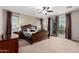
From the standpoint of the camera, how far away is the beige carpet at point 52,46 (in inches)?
74.4

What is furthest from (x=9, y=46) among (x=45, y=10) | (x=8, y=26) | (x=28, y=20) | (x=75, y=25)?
(x=75, y=25)

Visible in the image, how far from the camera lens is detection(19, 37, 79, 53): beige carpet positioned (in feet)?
6.20

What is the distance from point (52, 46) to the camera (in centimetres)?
193

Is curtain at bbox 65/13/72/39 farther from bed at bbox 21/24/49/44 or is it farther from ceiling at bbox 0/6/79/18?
bed at bbox 21/24/49/44

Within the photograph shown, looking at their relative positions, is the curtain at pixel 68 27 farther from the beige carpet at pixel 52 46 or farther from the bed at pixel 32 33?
the bed at pixel 32 33

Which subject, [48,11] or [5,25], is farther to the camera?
[48,11]

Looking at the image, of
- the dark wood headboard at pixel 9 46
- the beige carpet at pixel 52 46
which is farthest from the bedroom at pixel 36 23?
the dark wood headboard at pixel 9 46

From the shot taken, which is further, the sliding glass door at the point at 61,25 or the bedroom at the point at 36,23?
the sliding glass door at the point at 61,25

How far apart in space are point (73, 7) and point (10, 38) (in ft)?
4.48

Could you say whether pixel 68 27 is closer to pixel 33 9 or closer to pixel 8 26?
pixel 33 9

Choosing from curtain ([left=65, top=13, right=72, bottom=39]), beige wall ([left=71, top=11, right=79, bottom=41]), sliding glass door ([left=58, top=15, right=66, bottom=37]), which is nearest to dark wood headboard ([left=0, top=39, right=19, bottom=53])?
sliding glass door ([left=58, top=15, right=66, bottom=37])
